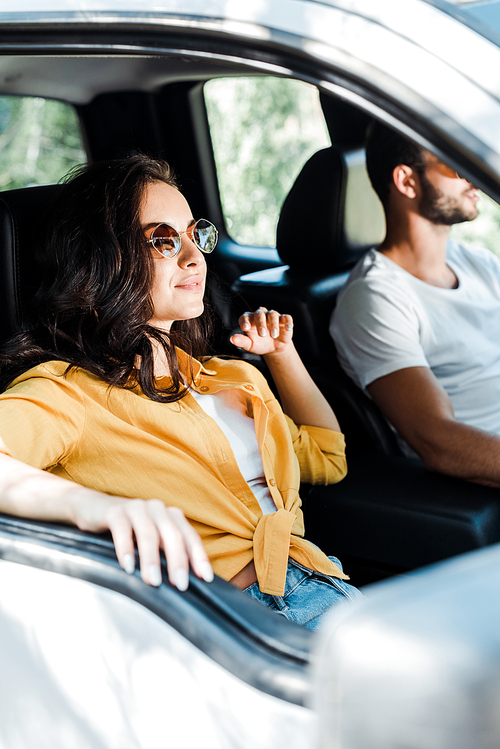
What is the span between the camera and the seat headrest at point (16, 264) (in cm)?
162

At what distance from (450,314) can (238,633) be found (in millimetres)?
1598

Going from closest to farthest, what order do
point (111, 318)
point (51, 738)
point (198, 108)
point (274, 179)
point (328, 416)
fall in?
1. point (51, 738)
2. point (111, 318)
3. point (328, 416)
4. point (198, 108)
5. point (274, 179)

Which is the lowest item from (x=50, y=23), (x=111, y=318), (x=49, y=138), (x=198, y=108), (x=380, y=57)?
(x=111, y=318)

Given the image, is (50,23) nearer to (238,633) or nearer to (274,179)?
(238,633)

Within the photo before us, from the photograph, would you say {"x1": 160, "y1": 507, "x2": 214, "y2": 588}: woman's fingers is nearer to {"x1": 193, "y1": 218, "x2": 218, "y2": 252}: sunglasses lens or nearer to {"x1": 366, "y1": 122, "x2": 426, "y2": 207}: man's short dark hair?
{"x1": 193, "y1": 218, "x2": 218, "y2": 252}: sunglasses lens

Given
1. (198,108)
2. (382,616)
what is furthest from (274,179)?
(382,616)

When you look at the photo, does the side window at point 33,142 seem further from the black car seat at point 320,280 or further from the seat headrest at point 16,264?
the seat headrest at point 16,264

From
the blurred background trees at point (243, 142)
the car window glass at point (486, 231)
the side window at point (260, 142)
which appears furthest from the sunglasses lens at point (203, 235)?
the side window at point (260, 142)

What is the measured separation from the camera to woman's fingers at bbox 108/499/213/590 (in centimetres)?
86

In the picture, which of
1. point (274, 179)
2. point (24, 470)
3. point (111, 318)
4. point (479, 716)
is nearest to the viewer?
point (479, 716)

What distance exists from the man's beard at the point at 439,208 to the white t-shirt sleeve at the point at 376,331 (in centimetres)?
25

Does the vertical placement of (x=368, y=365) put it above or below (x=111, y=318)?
below

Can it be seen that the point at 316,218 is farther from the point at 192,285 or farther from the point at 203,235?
the point at 192,285

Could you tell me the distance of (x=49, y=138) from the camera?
27.2 feet
